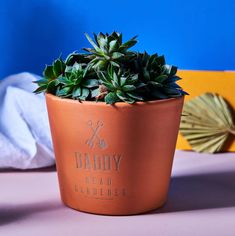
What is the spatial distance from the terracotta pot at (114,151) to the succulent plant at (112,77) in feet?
0.05

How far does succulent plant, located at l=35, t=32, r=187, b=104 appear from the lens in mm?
731

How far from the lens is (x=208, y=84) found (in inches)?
44.9

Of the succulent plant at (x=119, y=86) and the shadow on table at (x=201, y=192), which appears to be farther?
the shadow on table at (x=201, y=192)

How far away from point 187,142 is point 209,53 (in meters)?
0.20

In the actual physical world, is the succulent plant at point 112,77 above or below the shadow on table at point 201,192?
above

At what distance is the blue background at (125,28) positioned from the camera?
117 centimetres

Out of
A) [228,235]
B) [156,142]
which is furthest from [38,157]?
[228,235]

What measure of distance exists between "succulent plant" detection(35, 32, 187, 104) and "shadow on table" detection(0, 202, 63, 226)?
17 centimetres

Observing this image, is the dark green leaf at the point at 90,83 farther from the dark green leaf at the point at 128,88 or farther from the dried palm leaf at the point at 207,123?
the dried palm leaf at the point at 207,123

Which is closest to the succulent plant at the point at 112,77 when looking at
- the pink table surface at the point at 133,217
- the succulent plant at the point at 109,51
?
the succulent plant at the point at 109,51

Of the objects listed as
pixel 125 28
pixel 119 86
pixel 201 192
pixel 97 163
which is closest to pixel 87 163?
pixel 97 163

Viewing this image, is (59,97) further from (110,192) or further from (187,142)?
(187,142)

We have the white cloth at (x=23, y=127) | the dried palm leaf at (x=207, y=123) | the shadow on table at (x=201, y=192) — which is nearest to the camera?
the shadow on table at (x=201, y=192)

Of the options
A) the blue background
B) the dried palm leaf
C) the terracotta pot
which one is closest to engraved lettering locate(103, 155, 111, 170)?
the terracotta pot
